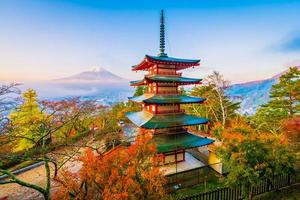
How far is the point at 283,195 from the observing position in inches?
426

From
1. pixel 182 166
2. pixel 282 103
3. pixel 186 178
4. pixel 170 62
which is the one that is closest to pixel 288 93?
pixel 282 103

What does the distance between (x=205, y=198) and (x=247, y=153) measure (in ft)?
11.4

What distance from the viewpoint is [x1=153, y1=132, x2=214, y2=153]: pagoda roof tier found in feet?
44.2

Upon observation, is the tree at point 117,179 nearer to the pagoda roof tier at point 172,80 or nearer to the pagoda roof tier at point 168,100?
the pagoda roof tier at point 168,100

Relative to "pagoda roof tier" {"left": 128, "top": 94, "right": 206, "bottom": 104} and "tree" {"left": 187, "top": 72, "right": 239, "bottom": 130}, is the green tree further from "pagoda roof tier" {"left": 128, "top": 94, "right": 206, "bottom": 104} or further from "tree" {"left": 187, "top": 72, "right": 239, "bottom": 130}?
"pagoda roof tier" {"left": 128, "top": 94, "right": 206, "bottom": 104}

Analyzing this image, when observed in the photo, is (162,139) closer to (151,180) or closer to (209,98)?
(151,180)

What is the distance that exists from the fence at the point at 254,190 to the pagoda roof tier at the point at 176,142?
4010 millimetres

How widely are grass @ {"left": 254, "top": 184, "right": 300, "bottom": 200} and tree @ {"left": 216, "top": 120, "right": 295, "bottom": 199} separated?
1.89 metres

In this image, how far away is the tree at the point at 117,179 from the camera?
21.4ft

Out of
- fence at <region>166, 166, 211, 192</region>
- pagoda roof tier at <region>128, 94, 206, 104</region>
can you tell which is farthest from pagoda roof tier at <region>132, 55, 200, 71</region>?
fence at <region>166, 166, 211, 192</region>

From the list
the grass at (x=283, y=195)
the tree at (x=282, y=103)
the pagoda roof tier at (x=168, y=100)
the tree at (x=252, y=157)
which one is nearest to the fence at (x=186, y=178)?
the grass at (x=283, y=195)

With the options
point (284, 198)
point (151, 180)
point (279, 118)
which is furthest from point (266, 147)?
point (279, 118)

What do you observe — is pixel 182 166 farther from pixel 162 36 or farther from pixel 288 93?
pixel 288 93

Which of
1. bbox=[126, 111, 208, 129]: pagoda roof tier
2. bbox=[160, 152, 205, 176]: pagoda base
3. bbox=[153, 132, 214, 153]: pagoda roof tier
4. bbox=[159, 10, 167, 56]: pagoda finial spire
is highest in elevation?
bbox=[159, 10, 167, 56]: pagoda finial spire
